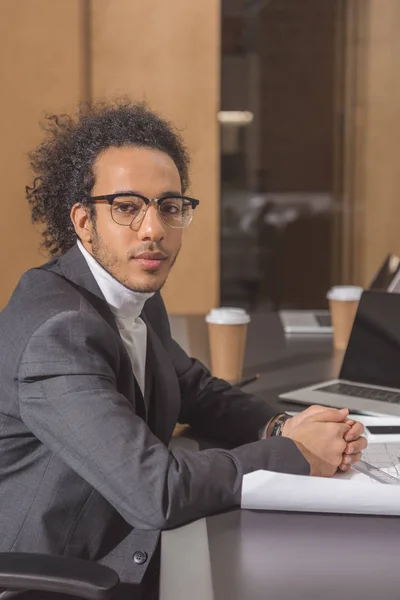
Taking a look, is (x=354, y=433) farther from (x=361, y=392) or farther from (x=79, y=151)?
(x=79, y=151)

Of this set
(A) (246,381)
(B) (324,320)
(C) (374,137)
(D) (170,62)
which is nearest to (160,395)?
(A) (246,381)

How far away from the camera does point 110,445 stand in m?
1.12

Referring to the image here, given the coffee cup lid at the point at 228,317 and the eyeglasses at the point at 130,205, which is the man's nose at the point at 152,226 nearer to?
the eyeglasses at the point at 130,205

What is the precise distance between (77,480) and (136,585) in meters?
0.16

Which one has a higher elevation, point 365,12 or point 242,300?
point 365,12

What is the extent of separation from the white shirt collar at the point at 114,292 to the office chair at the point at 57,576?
41 centimetres

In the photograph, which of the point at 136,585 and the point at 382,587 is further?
the point at 136,585

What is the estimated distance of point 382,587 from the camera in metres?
0.91

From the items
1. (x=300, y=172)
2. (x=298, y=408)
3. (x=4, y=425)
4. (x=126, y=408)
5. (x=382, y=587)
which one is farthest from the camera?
(x=300, y=172)

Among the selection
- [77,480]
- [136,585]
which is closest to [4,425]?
[77,480]

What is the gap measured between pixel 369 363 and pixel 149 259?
69 centimetres

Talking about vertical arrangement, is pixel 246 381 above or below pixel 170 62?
below

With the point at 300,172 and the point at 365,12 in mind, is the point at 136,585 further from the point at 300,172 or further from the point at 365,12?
the point at 365,12

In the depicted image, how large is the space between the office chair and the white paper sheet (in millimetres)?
214
